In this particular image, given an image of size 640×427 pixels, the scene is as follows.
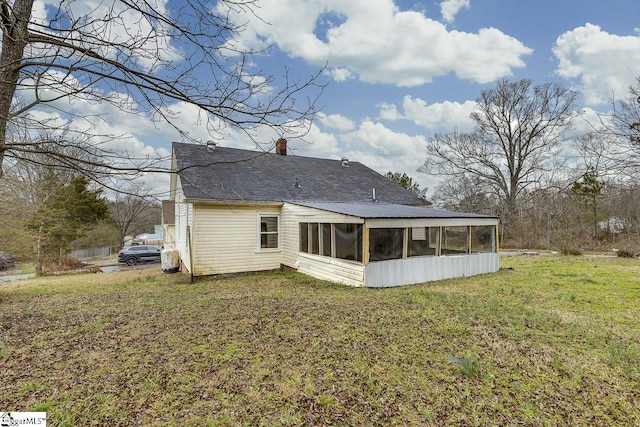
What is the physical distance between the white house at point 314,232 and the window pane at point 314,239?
0.11 feet

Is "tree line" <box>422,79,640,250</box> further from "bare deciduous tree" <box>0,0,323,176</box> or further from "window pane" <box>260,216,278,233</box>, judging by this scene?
"bare deciduous tree" <box>0,0,323,176</box>

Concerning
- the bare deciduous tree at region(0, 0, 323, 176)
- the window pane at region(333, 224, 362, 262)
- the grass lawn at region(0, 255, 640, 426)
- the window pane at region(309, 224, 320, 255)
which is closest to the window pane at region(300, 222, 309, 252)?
the window pane at region(309, 224, 320, 255)

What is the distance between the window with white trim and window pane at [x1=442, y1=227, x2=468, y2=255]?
609 cm

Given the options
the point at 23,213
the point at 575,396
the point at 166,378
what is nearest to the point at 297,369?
the point at 166,378

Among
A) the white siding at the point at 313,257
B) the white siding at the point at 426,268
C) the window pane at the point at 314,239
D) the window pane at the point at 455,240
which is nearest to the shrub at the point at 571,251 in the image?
the white siding at the point at 426,268

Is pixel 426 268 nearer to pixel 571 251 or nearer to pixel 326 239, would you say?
pixel 326 239

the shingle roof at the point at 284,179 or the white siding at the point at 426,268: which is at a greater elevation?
the shingle roof at the point at 284,179

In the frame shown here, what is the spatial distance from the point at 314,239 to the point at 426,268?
3.65m

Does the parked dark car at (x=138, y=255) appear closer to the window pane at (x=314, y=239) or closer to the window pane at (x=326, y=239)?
the window pane at (x=314, y=239)

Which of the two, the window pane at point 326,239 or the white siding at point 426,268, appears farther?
the window pane at point 326,239

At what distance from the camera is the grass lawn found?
2.74m

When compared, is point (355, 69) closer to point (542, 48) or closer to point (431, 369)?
point (542, 48)

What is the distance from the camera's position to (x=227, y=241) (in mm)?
10883

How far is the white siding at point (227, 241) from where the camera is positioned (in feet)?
34.2
